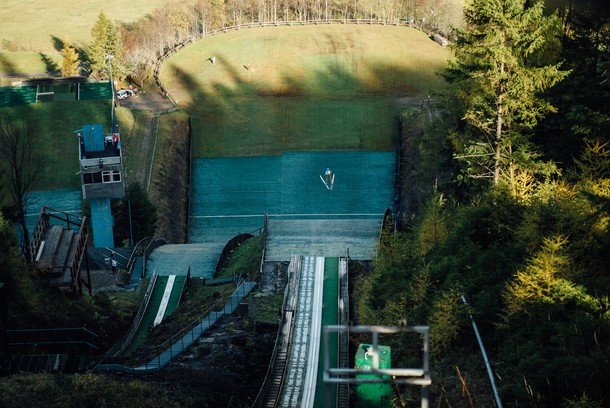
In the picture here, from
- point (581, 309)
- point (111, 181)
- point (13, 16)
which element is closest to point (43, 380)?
point (581, 309)

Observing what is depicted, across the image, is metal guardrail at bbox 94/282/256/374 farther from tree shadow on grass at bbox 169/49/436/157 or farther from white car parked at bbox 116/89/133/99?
white car parked at bbox 116/89/133/99

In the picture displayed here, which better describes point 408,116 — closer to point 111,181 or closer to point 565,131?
point 111,181

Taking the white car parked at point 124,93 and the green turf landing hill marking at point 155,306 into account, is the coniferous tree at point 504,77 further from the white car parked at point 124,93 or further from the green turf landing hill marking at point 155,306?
the white car parked at point 124,93

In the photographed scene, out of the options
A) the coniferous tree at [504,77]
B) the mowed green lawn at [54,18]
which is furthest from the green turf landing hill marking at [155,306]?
the mowed green lawn at [54,18]

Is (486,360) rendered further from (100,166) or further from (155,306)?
(100,166)

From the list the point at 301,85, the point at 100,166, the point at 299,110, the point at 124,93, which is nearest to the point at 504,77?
the point at 100,166

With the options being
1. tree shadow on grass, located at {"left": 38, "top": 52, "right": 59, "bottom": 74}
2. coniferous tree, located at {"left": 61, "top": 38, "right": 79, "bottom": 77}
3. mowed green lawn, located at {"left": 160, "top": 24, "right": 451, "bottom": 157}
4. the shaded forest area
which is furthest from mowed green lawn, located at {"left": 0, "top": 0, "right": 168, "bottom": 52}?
the shaded forest area
